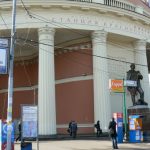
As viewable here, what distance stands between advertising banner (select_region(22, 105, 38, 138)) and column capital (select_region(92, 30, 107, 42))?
15.7 metres

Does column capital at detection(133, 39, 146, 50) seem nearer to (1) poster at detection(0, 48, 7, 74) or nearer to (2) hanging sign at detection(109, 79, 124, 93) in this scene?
(2) hanging sign at detection(109, 79, 124, 93)

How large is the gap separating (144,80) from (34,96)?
11238 mm

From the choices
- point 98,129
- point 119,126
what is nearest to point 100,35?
point 98,129

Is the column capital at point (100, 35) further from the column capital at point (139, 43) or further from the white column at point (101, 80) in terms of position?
the column capital at point (139, 43)

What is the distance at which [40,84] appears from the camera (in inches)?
1203

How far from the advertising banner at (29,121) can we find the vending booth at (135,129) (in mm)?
10121

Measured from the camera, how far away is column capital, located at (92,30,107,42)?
3241 cm

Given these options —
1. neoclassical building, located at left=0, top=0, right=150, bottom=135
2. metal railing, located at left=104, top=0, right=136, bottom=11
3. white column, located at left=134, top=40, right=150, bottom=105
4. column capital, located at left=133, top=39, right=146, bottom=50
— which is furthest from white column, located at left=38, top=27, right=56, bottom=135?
white column, located at left=134, top=40, right=150, bottom=105

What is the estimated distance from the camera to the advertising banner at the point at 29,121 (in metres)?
17.7

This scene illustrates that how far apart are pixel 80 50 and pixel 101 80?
4.45 meters

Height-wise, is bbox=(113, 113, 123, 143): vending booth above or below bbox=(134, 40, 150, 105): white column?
below

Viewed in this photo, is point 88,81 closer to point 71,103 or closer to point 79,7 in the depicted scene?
point 71,103

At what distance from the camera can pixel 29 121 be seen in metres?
17.9

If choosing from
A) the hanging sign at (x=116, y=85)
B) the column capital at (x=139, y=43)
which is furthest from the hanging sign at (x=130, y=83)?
the column capital at (x=139, y=43)
